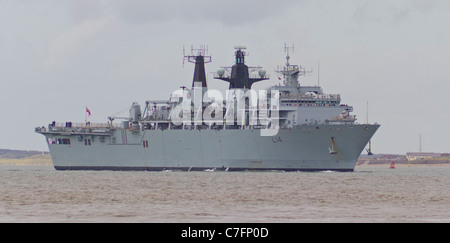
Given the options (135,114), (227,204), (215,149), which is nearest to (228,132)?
(215,149)

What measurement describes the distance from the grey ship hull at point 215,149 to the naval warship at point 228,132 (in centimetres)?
8

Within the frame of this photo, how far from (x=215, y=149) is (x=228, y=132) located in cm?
236

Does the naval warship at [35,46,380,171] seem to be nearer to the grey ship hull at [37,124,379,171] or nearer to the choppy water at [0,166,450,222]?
the grey ship hull at [37,124,379,171]

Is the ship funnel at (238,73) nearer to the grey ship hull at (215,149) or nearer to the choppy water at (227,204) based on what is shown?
the grey ship hull at (215,149)

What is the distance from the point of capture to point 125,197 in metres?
35.2

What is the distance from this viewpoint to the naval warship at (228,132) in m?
63.3

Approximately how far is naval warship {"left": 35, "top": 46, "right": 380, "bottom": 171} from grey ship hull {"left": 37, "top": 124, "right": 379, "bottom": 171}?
8 centimetres

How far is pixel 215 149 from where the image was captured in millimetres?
67812

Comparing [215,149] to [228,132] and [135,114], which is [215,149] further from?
[135,114]

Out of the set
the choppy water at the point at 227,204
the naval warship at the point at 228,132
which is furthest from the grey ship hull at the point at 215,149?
the choppy water at the point at 227,204

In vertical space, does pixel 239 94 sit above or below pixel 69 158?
above

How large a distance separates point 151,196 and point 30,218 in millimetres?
11001
